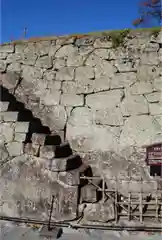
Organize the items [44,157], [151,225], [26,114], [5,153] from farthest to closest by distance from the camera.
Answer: [26,114], [5,153], [44,157], [151,225]

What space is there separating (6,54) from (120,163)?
347 centimetres

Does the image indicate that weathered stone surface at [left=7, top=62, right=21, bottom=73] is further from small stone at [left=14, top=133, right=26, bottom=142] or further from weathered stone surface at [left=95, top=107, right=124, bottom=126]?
weathered stone surface at [left=95, top=107, right=124, bottom=126]

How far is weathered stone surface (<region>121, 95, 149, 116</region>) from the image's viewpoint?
5.13 m

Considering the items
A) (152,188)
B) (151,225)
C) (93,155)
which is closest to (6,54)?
(93,155)

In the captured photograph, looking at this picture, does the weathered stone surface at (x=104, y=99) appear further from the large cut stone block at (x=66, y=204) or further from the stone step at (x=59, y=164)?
the large cut stone block at (x=66, y=204)

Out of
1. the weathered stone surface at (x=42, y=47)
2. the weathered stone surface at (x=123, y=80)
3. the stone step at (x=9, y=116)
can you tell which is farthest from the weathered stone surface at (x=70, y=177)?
the weathered stone surface at (x=42, y=47)

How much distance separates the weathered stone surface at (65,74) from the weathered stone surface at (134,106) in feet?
4.04

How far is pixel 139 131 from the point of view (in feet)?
16.8

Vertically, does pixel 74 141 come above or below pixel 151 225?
above

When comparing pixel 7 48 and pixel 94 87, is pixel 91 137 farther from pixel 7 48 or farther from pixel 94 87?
pixel 7 48

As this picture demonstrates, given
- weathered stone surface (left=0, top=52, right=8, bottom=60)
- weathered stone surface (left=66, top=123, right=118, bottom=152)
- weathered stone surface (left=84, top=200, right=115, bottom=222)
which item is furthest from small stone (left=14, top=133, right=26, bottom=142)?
weathered stone surface (left=0, top=52, right=8, bottom=60)

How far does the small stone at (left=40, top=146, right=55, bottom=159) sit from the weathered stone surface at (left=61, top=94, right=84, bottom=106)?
116 centimetres

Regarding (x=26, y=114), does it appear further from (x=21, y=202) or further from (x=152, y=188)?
(x=152, y=188)

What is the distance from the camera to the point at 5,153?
5234 millimetres
